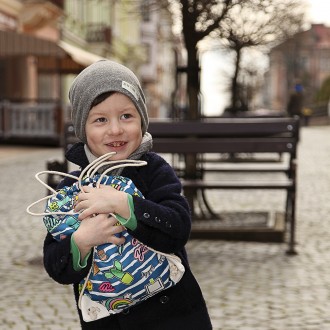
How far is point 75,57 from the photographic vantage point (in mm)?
22469

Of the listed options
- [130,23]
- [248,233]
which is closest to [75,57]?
[248,233]

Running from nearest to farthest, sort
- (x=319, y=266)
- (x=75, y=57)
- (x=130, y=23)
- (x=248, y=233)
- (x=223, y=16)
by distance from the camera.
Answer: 1. (x=319, y=266)
2. (x=248, y=233)
3. (x=223, y=16)
4. (x=75, y=57)
5. (x=130, y=23)

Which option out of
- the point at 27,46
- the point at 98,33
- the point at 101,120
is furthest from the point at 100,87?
the point at 98,33

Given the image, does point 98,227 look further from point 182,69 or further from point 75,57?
point 75,57

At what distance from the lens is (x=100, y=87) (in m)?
2.08

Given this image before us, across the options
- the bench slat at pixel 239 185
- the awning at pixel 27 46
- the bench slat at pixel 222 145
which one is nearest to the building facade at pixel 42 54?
the awning at pixel 27 46

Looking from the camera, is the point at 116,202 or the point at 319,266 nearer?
the point at 116,202

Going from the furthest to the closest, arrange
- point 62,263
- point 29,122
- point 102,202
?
point 29,122 < point 62,263 < point 102,202

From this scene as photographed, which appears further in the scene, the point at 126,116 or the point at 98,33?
the point at 98,33

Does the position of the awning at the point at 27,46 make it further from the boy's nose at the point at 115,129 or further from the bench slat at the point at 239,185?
the boy's nose at the point at 115,129

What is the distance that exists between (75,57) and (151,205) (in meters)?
20.7

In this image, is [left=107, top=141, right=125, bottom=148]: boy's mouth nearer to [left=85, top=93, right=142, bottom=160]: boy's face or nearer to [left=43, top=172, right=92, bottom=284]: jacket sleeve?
[left=85, top=93, right=142, bottom=160]: boy's face

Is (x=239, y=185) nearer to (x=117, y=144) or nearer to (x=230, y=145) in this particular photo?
(x=230, y=145)

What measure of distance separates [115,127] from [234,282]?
3441 millimetres
